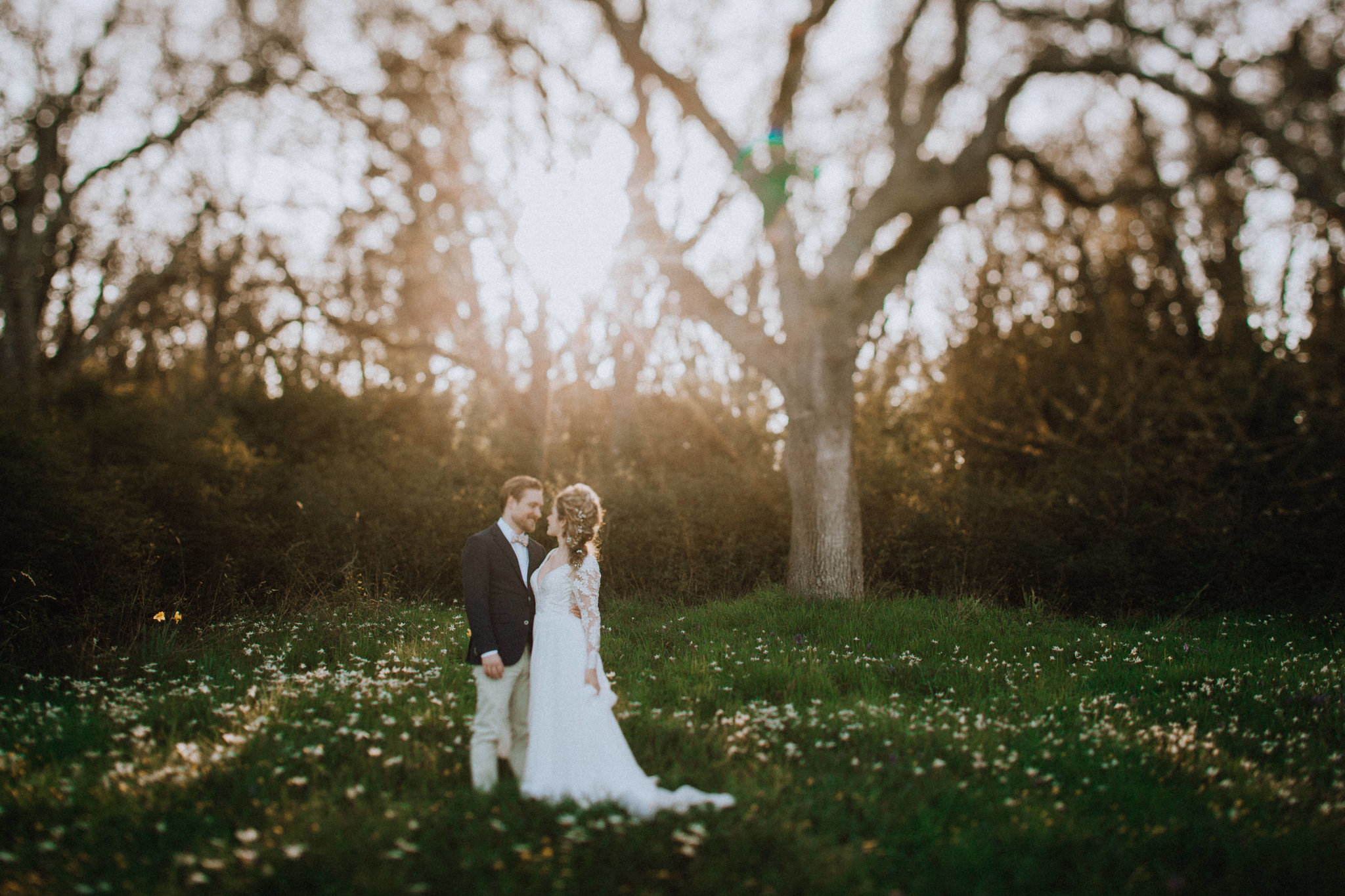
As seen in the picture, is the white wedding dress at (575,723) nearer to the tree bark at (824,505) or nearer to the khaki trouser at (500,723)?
the khaki trouser at (500,723)

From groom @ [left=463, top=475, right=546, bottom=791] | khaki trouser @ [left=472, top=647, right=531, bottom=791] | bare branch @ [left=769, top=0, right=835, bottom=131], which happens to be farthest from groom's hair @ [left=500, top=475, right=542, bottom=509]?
Result: bare branch @ [left=769, top=0, right=835, bottom=131]

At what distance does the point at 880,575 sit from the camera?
1118 cm

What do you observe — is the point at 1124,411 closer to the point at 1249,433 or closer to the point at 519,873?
the point at 1249,433

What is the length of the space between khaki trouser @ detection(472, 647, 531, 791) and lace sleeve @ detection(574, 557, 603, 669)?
40 centimetres

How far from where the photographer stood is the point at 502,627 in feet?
15.2

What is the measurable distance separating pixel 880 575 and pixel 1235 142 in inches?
515

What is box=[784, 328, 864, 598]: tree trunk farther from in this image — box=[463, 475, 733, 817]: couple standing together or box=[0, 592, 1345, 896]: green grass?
box=[463, 475, 733, 817]: couple standing together

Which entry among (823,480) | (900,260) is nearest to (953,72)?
(900,260)

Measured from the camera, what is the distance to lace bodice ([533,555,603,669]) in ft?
15.4

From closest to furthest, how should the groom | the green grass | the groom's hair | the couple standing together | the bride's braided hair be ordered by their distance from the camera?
the green grass → the couple standing together → the groom → the bride's braided hair → the groom's hair

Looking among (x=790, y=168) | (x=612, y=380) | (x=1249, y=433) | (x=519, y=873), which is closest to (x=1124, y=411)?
(x=1249, y=433)

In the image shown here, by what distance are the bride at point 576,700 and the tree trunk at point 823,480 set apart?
216 inches

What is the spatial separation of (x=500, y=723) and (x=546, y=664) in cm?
44

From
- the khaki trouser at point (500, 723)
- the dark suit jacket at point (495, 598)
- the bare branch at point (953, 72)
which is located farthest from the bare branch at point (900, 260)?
the khaki trouser at point (500, 723)
